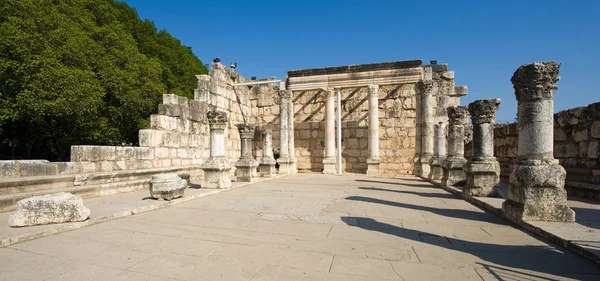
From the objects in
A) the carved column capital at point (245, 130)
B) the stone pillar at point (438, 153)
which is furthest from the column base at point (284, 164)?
the stone pillar at point (438, 153)

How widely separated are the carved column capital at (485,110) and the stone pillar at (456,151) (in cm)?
177

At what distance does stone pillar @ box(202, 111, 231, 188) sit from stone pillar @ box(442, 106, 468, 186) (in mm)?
6506

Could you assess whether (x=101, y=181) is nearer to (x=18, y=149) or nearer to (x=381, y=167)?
(x=381, y=167)

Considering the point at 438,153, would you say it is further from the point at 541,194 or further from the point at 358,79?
the point at 541,194

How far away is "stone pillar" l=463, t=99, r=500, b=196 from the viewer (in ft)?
22.1

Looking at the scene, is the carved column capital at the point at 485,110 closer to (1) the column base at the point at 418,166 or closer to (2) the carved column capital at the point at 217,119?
(1) the column base at the point at 418,166

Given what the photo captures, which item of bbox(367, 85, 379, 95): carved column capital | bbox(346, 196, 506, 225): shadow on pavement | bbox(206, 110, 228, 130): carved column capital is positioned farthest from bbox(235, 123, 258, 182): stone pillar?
bbox(367, 85, 379, 95): carved column capital

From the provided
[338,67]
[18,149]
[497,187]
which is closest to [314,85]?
[338,67]

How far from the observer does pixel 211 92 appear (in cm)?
1284

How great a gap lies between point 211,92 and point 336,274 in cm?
1123

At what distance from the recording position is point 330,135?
1441 cm

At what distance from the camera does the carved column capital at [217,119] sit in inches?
348

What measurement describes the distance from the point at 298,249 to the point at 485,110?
5.95 m

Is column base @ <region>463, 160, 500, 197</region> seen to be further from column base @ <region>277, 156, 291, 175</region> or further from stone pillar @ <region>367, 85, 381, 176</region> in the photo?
column base @ <region>277, 156, 291, 175</region>
